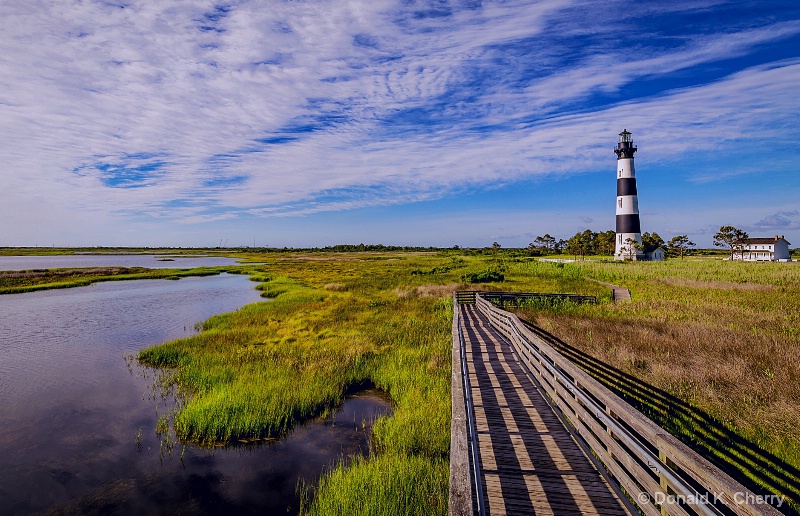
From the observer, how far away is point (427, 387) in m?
12.5

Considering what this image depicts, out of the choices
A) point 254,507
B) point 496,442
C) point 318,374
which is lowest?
point 254,507

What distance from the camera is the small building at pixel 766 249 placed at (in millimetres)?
80488

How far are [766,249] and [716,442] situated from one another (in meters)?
105

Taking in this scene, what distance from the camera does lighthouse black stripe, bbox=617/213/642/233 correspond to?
190 feet

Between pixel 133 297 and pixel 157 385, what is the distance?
26283 mm

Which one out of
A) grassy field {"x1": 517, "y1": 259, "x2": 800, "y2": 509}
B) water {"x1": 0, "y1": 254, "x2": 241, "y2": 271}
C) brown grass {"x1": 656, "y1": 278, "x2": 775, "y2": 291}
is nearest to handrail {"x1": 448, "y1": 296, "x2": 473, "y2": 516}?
grassy field {"x1": 517, "y1": 259, "x2": 800, "y2": 509}

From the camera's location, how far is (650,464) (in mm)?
4270

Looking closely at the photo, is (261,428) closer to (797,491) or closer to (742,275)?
(797,491)

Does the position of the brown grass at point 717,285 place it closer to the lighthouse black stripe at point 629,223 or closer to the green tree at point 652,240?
the lighthouse black stripe at point 629,223

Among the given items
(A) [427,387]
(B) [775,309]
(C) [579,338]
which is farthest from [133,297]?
(B) [775,309]

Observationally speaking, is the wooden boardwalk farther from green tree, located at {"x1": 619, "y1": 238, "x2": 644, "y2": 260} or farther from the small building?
the small building

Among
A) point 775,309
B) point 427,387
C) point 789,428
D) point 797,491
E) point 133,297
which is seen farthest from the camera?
point 133,297

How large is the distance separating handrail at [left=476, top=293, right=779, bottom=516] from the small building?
99502 millimetres

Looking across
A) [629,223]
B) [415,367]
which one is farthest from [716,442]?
[629,223]
